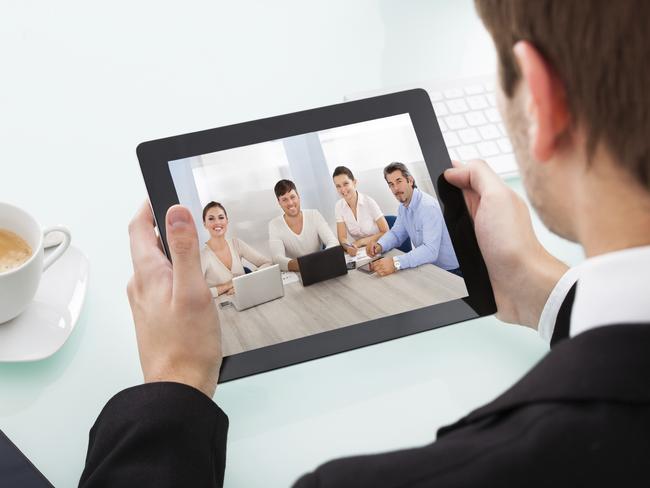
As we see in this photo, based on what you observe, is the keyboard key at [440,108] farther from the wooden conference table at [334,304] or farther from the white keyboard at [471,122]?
the wooden conference table at [334,304]

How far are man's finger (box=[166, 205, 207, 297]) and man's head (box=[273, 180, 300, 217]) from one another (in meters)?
0.11

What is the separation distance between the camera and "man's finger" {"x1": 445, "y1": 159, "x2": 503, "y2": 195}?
72 centimetres

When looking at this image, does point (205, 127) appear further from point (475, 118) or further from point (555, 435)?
point (555, 435)

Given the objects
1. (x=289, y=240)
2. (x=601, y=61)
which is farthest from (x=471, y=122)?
(x=601, y=61)

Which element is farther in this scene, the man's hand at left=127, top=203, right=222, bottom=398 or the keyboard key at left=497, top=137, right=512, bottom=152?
the keyboard key at left=497, top=137, right=512, bottom=152

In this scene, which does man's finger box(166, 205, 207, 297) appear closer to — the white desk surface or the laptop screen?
the laptop screen

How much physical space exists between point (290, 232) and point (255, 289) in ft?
0.25

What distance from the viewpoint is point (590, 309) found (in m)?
0.42

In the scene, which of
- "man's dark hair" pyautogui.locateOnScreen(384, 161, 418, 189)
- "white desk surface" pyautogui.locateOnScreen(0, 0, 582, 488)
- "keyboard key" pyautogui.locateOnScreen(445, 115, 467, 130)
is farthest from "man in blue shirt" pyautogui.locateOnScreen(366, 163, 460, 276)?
"keyboard key" pyautogui.locateOnScreen(445, 115, 467, 130)

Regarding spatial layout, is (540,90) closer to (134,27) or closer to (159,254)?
(159,254)

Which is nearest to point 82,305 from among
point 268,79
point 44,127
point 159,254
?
point 159,254

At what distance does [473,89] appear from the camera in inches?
36.1

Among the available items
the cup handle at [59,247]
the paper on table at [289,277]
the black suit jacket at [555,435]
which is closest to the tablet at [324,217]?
the paper on table at [289,277]

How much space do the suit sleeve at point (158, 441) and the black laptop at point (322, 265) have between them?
0.18m
